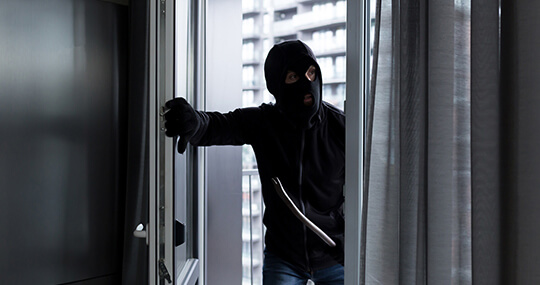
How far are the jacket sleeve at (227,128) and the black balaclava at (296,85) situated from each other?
5.2 inches

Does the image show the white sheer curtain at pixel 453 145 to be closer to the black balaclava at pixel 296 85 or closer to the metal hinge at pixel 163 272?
the metal hinge at pixel 163 272

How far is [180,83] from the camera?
4.70ft

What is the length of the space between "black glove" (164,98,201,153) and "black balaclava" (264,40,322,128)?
1.34ft

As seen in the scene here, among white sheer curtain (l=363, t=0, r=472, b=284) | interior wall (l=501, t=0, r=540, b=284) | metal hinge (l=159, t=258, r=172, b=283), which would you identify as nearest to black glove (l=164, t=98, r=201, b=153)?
metal hinge (l=159, t=258, r=172, b=283)

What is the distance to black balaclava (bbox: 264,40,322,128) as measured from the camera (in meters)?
1.77

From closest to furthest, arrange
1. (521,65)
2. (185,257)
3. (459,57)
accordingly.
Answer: (521,65), (459,57), (185,257)

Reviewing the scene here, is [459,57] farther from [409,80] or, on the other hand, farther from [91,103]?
[91,103]

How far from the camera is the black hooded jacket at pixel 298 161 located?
1.81 metres

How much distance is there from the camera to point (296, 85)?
1781 millimetres

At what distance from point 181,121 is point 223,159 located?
2.22ft

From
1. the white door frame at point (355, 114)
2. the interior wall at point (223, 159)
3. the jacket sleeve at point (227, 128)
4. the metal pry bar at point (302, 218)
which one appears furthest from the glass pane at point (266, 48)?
the white door frame at point (355, 114)

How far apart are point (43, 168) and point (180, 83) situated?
77 centimetres

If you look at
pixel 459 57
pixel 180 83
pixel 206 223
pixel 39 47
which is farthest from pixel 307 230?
pixel 39 47

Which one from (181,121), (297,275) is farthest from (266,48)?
(181,121)
